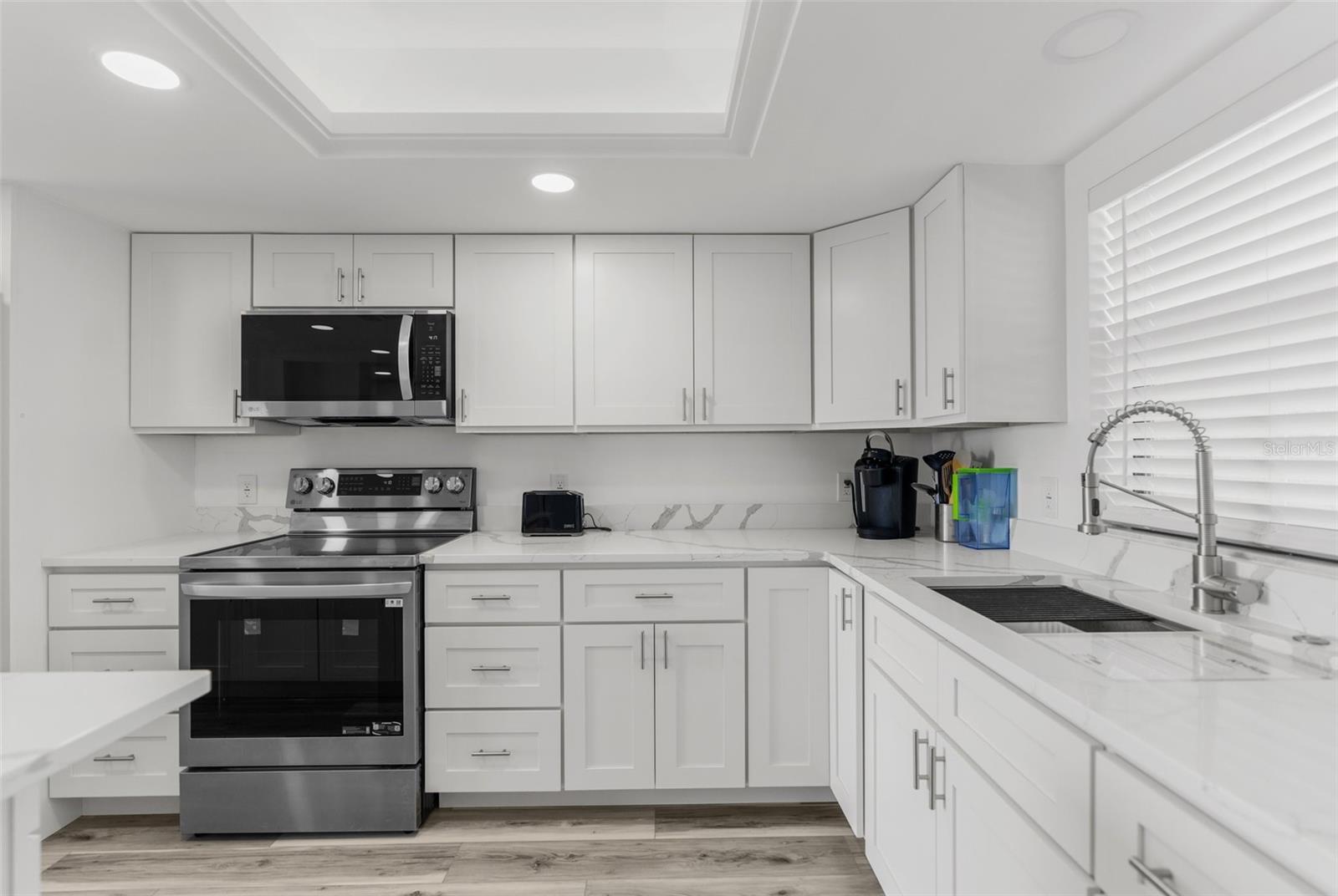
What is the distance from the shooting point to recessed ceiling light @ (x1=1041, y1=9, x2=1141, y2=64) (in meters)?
1.38

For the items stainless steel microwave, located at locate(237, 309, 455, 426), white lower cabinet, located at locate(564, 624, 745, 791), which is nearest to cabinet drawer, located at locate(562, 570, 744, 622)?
white lower cabinet, located at locate(564, 624, 745, 791)

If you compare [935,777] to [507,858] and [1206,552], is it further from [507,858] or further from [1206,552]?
[507,858]

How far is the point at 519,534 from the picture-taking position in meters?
2.88

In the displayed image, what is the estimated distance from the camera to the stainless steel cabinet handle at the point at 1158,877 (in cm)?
79

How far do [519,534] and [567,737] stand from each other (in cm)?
86

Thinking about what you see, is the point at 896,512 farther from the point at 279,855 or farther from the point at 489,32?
the point at 279,855

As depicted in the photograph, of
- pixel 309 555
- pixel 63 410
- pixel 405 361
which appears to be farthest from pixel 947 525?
pixel 63 410

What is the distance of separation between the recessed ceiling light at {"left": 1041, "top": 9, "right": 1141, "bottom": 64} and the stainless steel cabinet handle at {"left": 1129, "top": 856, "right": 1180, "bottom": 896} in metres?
1.46

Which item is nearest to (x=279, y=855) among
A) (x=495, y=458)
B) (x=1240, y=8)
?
(x=495, y=458)

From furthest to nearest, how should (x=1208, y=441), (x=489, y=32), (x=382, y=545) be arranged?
(x=382, y=545), (x=489, y=32), (x=1208, y=441)

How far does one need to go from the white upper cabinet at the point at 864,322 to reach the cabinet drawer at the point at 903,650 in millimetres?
821

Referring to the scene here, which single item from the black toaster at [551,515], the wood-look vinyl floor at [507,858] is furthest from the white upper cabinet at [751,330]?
the wood-look vinyl floor at [507,858]

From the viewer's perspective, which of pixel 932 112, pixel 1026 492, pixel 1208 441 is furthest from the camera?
pixel 1026 492

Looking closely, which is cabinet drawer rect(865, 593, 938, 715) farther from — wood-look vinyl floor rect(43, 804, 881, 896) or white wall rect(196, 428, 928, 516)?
white wall rect(196, 428, 928, 516)
